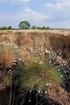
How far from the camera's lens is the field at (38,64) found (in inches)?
282

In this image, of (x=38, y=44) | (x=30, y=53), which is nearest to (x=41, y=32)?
(x=38, y=44)

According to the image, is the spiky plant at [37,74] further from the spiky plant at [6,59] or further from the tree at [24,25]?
the tree at [24,25]

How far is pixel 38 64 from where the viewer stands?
24.8 feet

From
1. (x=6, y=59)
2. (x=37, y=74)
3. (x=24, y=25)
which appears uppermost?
(x=24, y=25)

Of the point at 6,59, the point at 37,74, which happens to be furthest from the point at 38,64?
the point at 6,59

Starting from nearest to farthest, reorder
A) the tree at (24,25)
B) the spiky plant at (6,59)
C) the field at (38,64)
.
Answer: the field at (38,64), the spiky plant at (6,59), the tree at (24,25)

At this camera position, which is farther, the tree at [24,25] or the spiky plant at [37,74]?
the tree at [24,25]

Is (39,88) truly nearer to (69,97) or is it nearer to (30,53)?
(69,97)

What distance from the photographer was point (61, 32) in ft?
31.1

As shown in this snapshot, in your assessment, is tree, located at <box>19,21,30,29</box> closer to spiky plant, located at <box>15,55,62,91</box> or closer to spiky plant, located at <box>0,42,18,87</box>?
spiky plant, located at <box>0,42,18,87</box>

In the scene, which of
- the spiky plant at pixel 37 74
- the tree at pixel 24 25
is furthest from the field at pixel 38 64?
the tree at pixel 24 25

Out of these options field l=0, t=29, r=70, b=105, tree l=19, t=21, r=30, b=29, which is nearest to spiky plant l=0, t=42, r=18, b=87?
A: field l=0, t=29, r=70, b=105

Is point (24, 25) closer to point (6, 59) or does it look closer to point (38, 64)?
point (6, 59)

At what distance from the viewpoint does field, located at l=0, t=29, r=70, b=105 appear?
7.15 meters
